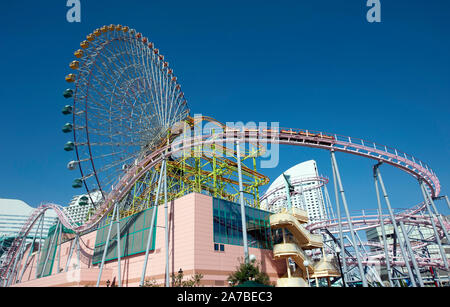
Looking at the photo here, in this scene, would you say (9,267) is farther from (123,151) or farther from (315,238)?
(315,238)

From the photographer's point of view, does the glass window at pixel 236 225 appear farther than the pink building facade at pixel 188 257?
Yes

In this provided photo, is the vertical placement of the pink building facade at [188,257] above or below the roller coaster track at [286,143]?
below

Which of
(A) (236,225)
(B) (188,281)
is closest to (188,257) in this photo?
(B) (188,281)

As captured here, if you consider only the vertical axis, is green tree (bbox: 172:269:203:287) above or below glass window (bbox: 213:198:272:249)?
below

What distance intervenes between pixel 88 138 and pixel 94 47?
9.93 m

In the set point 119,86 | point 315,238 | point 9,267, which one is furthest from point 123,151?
point 9,267

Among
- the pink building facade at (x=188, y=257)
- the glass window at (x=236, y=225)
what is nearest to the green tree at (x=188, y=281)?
the pink building facade at (x=188, y=257)

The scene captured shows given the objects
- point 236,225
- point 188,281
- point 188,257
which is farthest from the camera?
point 236,225

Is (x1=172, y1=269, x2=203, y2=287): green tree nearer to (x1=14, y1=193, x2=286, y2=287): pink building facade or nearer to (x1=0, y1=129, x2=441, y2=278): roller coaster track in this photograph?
(x1=14, y1=193, x2=286, y2=287): pink building facade

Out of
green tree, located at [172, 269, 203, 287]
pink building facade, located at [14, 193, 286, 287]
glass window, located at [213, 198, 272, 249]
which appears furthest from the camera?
glass window, located at [213, 198, 272, 249]

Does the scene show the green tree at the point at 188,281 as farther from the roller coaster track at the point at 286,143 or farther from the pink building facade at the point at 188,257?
the roller coaster track at the point at 286,143

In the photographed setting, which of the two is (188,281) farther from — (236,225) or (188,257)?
(236,225)

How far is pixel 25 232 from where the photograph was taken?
1969 inches

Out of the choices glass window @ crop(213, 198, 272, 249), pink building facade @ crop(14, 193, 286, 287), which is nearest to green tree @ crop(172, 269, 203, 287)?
pink building facade @ crop(14, 193, 286, 287)
